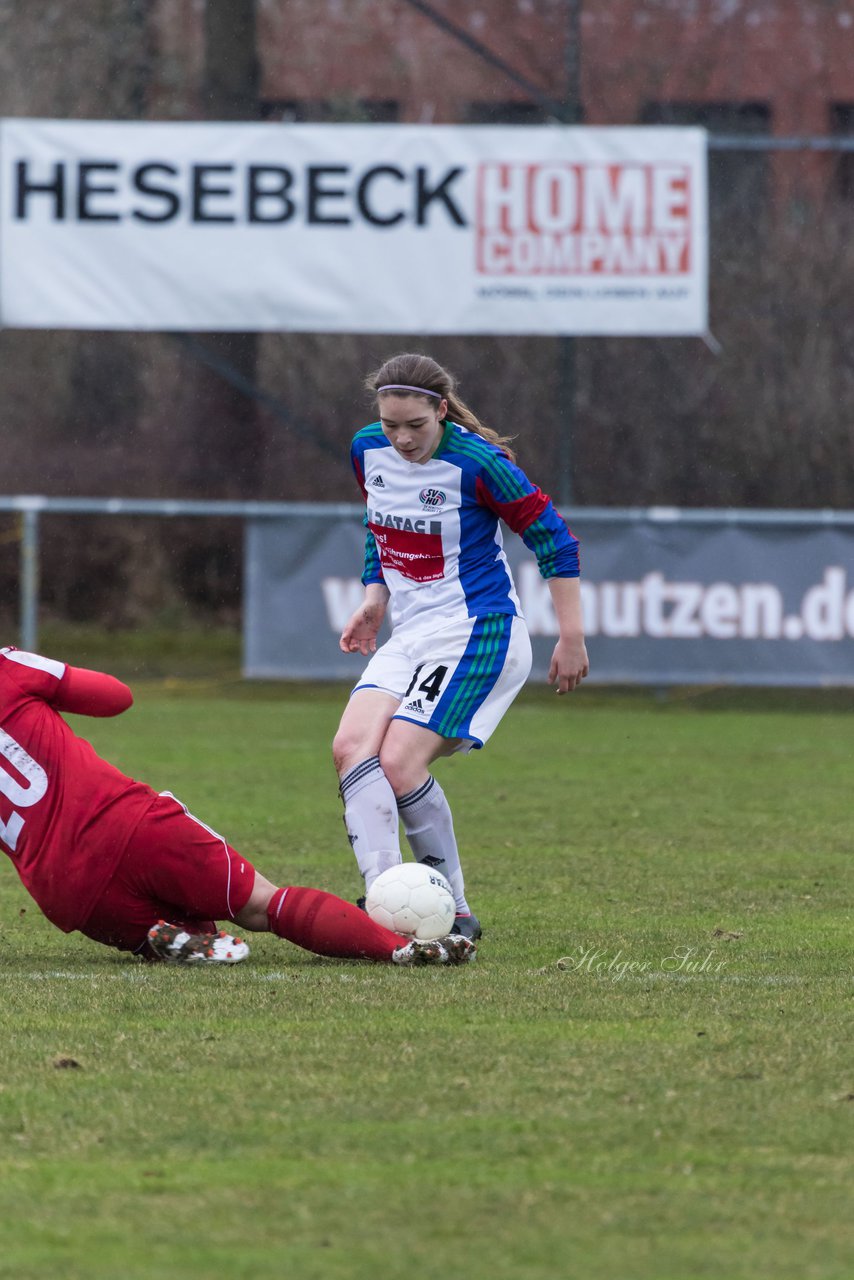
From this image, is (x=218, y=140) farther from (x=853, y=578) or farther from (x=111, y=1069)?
(x=111, y=1069)

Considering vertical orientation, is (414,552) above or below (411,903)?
above

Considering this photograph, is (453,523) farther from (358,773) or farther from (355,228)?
(355,228)

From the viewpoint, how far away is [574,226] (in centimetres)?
1577

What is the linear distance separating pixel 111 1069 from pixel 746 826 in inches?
193

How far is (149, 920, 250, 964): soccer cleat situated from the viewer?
521cm

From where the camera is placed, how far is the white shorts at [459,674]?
5.59m

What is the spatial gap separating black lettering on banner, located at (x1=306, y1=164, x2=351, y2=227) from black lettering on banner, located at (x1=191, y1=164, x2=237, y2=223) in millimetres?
620

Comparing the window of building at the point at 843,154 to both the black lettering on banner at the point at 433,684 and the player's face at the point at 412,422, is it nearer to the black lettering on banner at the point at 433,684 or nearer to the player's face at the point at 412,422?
the player's face at the point at 412,422

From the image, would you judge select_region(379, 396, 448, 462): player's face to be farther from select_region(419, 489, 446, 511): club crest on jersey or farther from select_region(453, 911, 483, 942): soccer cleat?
select_region(453, 911, 483, 942): soccer cleat

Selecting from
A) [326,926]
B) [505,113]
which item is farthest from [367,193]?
[326,926]

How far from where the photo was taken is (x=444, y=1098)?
146 inches

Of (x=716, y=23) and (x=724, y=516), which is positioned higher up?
(x=716, y=23)

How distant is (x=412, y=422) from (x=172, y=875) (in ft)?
4.63

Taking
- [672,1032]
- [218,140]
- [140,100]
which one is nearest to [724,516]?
[218,140]
